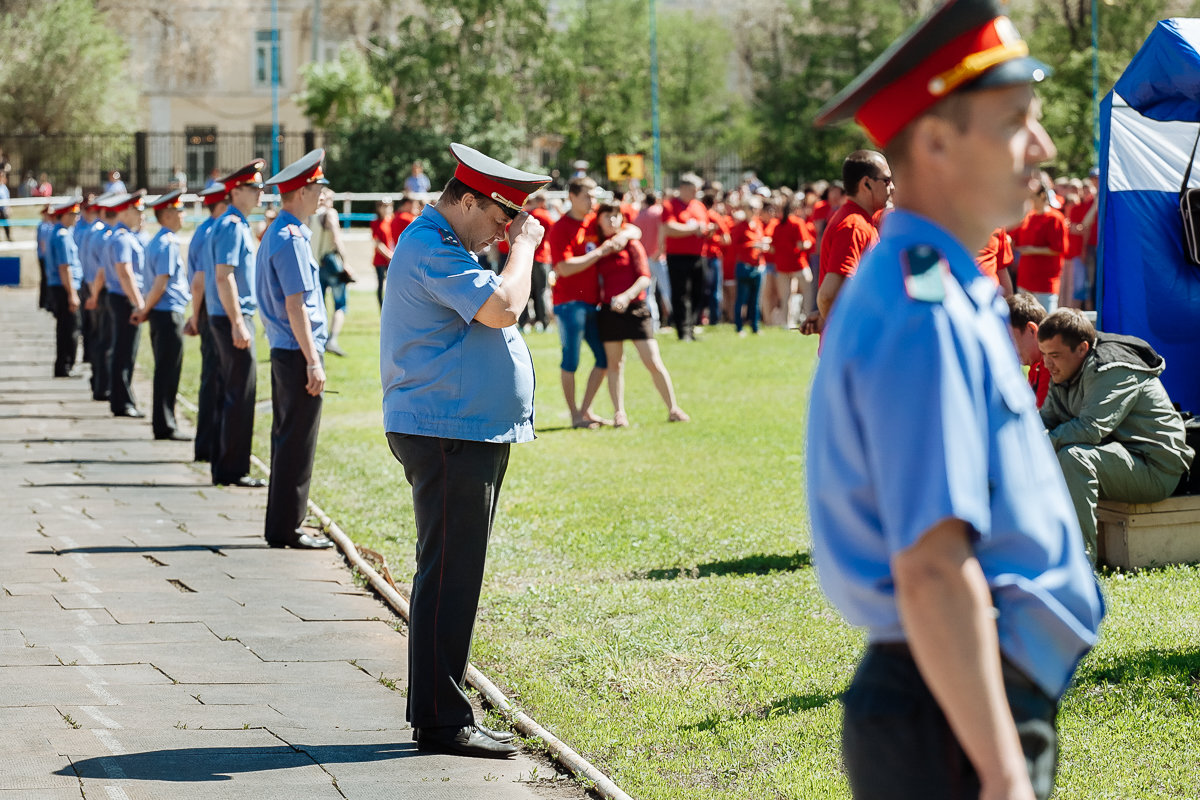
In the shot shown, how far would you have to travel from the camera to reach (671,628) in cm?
638

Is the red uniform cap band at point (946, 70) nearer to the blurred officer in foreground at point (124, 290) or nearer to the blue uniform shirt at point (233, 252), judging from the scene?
the blue uniform shirt at point (233, 252)

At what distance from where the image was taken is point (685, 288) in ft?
66.3

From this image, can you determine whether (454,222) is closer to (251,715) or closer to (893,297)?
(251,715)

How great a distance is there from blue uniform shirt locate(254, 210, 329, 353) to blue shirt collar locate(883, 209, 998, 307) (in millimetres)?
6212

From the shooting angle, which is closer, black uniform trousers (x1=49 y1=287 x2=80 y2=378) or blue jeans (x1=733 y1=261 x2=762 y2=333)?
black uniform trousers (x1=49 y1=287 x2=80 y2=378)

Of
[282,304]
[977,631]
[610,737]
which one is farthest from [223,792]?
[282,304]

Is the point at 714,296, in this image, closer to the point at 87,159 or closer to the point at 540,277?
the point at 540,277

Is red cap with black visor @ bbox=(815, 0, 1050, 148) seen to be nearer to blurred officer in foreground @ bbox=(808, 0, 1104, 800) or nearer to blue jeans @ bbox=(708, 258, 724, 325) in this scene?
blurred officer in foreground @ bbox=(808, 0, 1104, 800)

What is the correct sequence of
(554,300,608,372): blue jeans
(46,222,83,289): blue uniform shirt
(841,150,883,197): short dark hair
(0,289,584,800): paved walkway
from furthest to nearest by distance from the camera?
(46,222,83,289): blue uniform shirt < (554,300,608,372): blue jeans < (841,150,883,197): short dark hair < (0,289,584,800): paved walkway

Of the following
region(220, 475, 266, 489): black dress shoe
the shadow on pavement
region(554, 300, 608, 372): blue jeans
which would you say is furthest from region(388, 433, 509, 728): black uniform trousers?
region(554, 300, 608, 372): blue jeans

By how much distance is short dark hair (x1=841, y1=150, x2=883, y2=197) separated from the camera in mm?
7020

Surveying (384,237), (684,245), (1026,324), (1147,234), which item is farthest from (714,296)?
(1026,324)

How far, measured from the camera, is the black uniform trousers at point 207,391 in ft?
37.2

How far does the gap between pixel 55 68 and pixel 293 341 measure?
142 ft
